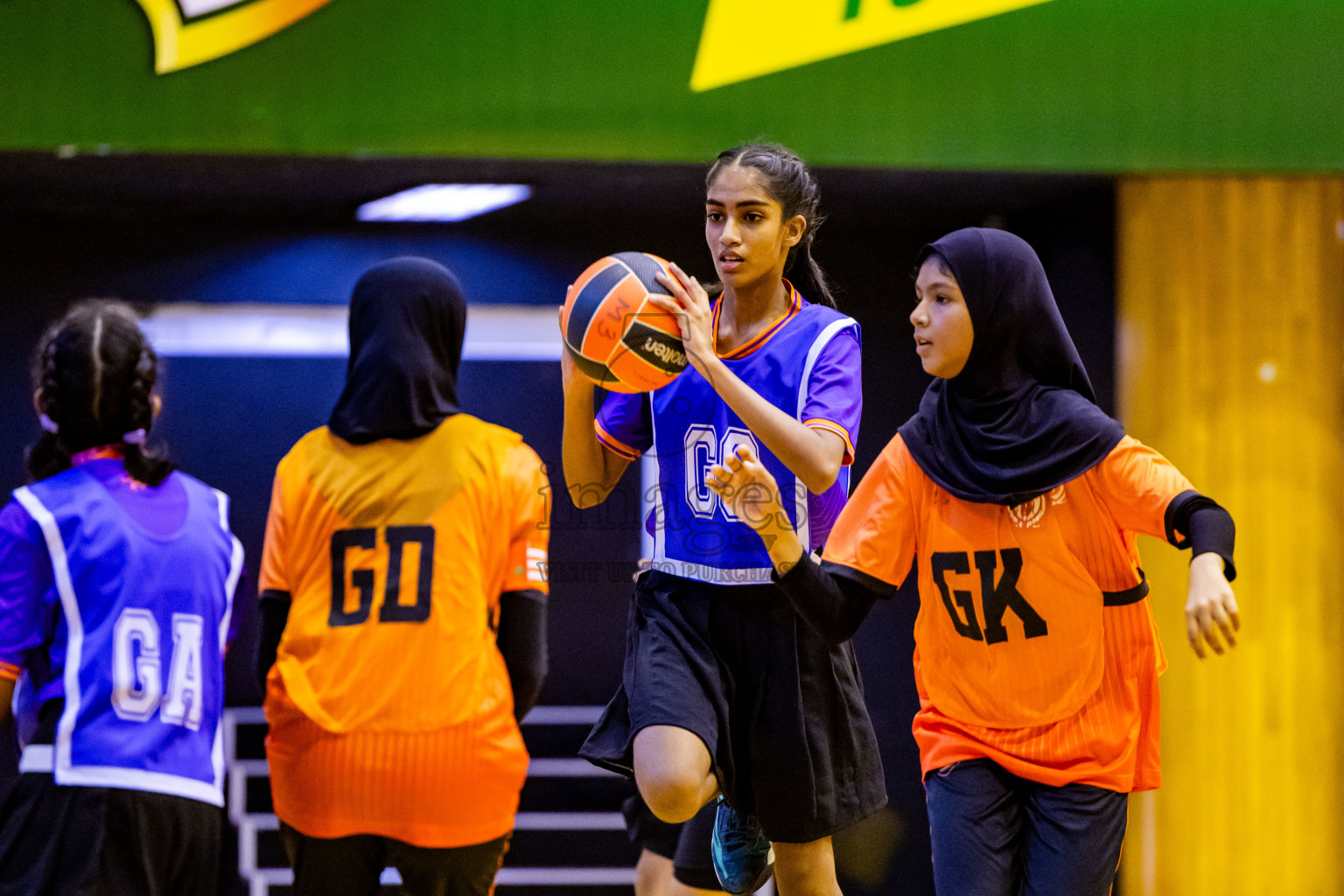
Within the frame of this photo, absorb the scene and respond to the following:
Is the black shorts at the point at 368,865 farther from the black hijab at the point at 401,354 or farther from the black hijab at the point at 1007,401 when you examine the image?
the black hijab at the point at 1007,401

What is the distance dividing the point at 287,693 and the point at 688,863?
1504 millimetres

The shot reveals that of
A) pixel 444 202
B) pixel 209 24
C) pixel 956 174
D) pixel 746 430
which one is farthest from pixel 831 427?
pixel 209 24

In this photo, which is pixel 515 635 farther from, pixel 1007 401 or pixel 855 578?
pixel 1007 401

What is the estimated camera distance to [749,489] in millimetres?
2742

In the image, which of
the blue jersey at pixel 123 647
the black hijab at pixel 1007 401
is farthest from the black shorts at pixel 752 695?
the blue jersey at pixel 123 647

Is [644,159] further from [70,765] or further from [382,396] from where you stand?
[70,765]

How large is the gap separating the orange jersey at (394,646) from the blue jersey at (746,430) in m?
0.47

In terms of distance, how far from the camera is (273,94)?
5.01m

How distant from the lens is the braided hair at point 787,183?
11.0 feet

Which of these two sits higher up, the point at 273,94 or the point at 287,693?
the point at 273,94

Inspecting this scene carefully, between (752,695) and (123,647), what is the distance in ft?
5.13

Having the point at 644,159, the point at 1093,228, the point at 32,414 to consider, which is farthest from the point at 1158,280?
the point at 32,414

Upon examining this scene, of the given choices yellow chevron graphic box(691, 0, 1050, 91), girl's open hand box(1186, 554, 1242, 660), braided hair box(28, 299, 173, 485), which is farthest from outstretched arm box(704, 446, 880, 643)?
yellow chevron graphic box(691, 0, 1050, 91)

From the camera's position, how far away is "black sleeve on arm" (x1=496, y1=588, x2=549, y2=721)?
11.5 ft
